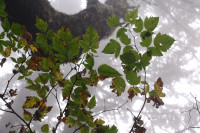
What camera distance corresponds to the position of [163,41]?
756mm

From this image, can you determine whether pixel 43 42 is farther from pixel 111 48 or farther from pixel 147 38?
pixel 147 38

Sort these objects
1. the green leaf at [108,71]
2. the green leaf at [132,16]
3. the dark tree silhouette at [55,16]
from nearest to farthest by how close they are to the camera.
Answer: the green leaf at [108,71] < the green leaf at [132,16] < the dark tree silhouette at [55,16]

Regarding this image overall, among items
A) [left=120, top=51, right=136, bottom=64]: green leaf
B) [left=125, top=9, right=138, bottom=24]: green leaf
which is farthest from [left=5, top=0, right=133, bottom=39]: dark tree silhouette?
[left=120, top=51, right=136, bottom=64]: green leaf

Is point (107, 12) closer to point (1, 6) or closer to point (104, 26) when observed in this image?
point (104, 26)

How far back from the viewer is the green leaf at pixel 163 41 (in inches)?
29.5

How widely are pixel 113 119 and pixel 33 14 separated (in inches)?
646

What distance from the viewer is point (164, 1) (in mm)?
14570

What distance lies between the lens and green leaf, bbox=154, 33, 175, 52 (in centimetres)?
75

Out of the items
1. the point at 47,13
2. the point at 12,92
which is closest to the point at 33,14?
the point at 47,13

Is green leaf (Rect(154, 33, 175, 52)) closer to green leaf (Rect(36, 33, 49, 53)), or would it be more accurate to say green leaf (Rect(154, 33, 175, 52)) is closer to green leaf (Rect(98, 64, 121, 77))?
green leaf (Rect(98, 64, 121, 77))

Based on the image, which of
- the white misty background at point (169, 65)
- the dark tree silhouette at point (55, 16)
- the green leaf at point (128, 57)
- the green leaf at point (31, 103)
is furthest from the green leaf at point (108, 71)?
the white misty background at point (169, 65)

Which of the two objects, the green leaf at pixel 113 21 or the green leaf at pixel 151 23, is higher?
the green leaf at pixel 113 21

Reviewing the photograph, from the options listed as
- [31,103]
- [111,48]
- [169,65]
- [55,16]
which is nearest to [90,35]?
[111,48]

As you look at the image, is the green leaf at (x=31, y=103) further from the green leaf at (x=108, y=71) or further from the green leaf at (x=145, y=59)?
the green leaf at (x=145, y=59)
